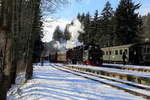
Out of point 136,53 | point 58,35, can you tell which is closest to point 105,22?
point 136,53

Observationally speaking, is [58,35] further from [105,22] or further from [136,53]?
[136,53]

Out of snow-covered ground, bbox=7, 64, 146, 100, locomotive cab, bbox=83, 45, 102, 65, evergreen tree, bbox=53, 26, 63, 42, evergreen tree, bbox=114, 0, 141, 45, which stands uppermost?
evergreen tree, bbox=53, 26, 63, 42

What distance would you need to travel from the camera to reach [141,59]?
29.3 meters

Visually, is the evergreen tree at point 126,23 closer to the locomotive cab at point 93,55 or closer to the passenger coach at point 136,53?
the passenger coach at point 136,53

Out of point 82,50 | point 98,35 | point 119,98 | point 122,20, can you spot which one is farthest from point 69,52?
point 119,98

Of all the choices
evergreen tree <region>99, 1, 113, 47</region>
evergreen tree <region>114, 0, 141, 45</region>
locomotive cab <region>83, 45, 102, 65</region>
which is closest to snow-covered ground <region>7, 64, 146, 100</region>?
locomotive cab <region>83, 45, 102, 65</region>

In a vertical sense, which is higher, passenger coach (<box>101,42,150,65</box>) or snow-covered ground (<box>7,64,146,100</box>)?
passenger coach (<box>101,42,150,65</box>)

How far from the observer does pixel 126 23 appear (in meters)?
48.6

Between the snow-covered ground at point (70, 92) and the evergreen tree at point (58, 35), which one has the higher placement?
the evergreen tree at point (58, 35)

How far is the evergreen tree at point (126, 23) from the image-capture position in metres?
47.7

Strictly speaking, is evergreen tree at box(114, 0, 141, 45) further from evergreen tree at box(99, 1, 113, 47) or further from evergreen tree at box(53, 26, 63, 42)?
evergreen tree at box(53, 26, 63, 42)

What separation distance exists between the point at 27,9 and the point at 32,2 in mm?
2314

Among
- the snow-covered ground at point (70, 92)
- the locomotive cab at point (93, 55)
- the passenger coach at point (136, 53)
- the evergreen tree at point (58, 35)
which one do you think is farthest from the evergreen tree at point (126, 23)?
the evergreen tree at point (58, 35)

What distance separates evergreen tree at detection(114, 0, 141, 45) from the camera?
47719 mm
